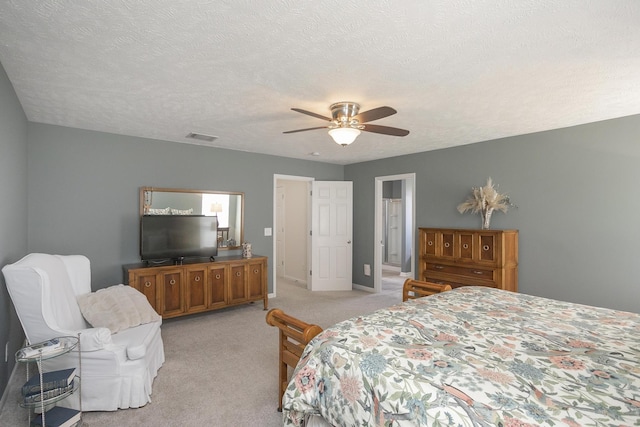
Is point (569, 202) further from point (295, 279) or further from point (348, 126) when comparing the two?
point (295, 279)

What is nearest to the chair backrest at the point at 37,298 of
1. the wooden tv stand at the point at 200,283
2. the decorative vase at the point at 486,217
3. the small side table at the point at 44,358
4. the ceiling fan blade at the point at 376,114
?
the small side table at the point at 44,358

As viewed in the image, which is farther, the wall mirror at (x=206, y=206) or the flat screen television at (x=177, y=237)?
the wall mirror at (x=206, y=206)

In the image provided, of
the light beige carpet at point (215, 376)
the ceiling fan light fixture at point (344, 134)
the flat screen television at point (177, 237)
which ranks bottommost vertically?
the light beige carpet at point (215, 376)

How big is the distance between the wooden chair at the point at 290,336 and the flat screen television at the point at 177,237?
2618 millimetres

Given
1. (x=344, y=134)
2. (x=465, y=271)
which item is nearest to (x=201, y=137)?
(x=344, y=134)

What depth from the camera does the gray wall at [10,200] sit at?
236cm

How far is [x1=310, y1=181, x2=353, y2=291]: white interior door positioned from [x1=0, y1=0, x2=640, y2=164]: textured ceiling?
2.71 meters

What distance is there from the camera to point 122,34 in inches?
74.1

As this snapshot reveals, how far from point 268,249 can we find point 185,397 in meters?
3.19

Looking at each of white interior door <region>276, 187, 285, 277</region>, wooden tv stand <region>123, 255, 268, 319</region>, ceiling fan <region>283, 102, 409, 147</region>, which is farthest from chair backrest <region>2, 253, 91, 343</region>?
white interior door <region>276, 187, 285, 277</region>

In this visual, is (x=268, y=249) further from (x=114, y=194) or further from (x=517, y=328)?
(x=517, y=328)

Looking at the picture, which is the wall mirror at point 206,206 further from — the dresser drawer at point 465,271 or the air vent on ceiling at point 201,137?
the dresser drawer at point 465,271

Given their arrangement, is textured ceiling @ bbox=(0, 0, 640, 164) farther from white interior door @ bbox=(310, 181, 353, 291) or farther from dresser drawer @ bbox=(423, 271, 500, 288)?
white interior door @ bbox=(310, 181, 353, 291)

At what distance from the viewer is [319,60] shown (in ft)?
7.17
